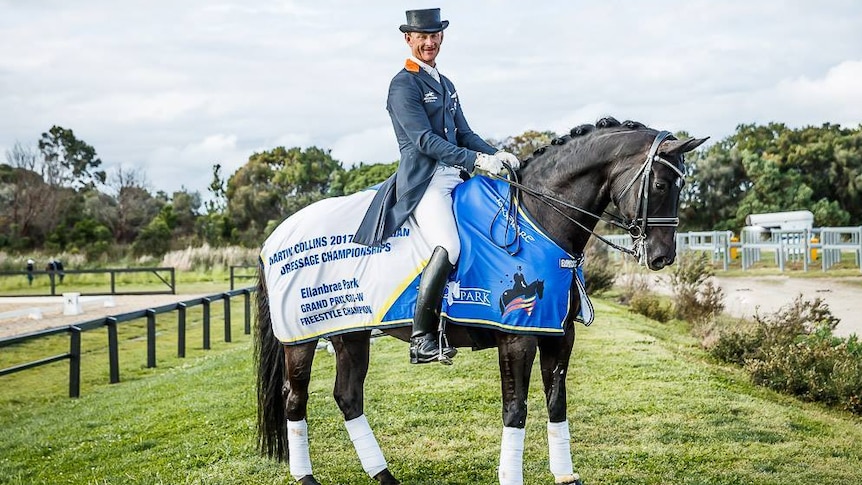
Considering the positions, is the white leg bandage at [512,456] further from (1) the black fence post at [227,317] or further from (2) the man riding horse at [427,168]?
(1) the black fence post at [227,317]

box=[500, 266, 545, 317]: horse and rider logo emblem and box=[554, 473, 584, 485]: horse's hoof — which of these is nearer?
box=[500, 266, 545, 317]: horse and rider logo emblem

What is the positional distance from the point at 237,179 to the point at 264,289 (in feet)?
135

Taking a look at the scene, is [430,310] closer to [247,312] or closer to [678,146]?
[678,146]

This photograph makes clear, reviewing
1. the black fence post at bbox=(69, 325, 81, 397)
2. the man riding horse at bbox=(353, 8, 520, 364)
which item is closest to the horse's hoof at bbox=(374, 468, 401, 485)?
the man riding horse at bbox=(353, 8, 520, 364)

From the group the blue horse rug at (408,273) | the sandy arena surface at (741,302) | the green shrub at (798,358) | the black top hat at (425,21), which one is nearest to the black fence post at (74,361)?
the sandy arena surface at (741,302)

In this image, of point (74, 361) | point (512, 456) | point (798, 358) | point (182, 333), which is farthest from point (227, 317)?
point (512, 456)

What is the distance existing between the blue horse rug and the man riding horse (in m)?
0.09

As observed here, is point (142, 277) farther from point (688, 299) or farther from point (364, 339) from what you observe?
point (364, 339)

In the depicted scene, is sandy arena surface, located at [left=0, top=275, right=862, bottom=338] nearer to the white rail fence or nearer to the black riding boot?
the white rail fence

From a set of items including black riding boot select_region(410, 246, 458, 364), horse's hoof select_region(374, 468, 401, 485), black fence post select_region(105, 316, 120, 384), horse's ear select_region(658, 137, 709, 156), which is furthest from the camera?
black fence post select_region(105, 316, 120, 384)

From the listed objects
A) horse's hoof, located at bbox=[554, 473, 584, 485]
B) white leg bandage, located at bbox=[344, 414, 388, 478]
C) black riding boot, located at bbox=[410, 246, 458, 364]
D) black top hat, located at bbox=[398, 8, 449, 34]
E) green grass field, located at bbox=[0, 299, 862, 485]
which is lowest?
green grass field, located at bbox=[0, 299, 862, 485]

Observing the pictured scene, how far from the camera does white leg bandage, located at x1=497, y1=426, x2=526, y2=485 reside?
14.7 feet

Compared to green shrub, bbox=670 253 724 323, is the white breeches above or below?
above

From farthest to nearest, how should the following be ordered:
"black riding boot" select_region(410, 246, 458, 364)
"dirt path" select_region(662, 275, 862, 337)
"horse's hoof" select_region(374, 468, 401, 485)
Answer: "dirt path" select_region(662, 275, 862, 337) < "horse's hoof" select_region(374, 468, 401, 485) < "black riding boot" select_region(410, 246, 458, 364)
